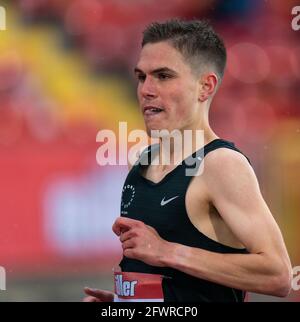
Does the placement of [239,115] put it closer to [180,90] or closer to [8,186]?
[8,186]

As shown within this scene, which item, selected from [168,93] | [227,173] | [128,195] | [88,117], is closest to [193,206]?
[227,173]

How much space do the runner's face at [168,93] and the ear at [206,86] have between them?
34mm

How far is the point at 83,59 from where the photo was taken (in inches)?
142

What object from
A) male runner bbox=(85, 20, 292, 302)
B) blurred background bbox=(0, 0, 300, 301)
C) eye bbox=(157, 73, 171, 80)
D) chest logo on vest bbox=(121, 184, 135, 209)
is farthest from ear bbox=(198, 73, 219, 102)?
blurred background bbox=(0, 0, 300, 301)

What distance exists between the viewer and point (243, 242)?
1511mm

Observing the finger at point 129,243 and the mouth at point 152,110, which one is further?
the mouth at point 152,110

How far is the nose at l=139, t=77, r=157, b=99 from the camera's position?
1748 millimetres

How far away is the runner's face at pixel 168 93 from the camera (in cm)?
175

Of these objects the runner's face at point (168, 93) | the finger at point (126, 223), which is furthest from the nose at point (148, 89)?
the finger at point (126, 223)

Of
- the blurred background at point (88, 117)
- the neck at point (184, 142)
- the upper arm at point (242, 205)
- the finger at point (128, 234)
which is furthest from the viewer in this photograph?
the blurred background at point (88, 117)

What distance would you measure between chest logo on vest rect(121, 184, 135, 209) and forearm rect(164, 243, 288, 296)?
0.84ft

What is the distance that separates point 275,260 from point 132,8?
8.37 ft

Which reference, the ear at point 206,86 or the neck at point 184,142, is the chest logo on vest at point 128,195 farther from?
the ear at point 206,86

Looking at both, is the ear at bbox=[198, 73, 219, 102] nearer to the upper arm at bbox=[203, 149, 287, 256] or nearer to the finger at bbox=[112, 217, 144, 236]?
the upper arm at bbox=[203, 149, 287, 256]
